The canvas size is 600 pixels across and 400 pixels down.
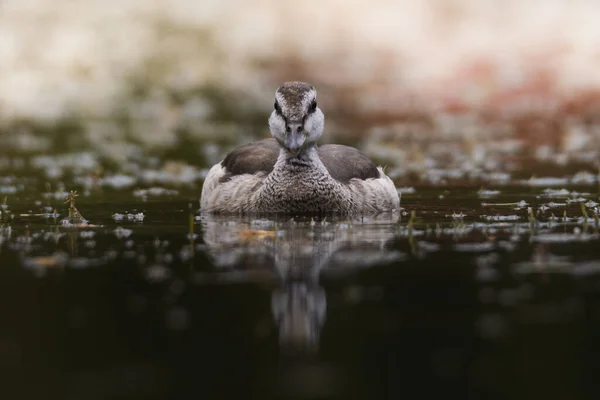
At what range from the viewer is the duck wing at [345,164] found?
12.7 meters

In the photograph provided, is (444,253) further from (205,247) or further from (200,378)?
(200,378)

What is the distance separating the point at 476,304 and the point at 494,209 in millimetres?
5660

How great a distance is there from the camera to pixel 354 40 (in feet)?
101

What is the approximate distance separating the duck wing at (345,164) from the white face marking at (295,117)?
A: 0.85m

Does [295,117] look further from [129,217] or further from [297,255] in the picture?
[297,255]

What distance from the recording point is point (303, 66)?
29484mm

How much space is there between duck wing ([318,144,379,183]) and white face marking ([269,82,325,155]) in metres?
0.85

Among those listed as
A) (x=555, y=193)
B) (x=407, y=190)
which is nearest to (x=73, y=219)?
(x=407, y=190)

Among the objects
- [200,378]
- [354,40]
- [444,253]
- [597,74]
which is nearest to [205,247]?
[444,253]

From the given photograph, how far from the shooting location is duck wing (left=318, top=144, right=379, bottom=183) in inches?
500

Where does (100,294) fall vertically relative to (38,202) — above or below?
below

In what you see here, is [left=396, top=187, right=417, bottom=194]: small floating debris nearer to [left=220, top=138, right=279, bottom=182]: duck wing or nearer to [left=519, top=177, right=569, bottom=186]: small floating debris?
[left=519, top=177, right=569, bottom=186]: small floating debris

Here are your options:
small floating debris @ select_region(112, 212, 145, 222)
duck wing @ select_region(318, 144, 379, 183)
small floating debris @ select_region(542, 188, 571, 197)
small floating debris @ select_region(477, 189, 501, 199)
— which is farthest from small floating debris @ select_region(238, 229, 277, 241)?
small floating debris @ select_region(542, 188, 571, 197)

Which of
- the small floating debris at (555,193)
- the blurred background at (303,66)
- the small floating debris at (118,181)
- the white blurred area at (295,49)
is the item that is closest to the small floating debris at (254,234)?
the small floating debris at (555,193)
